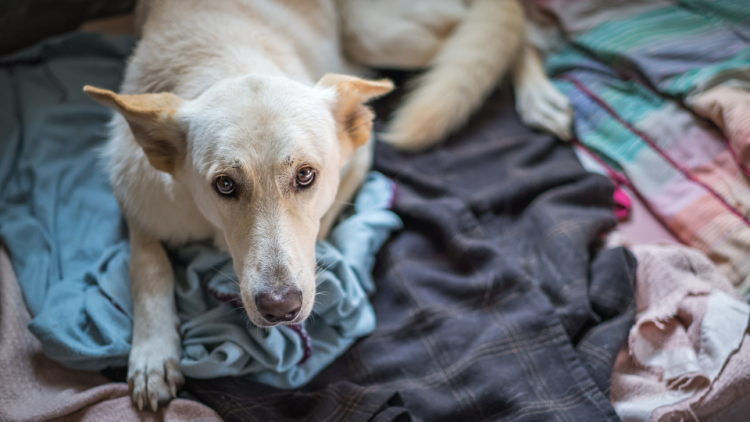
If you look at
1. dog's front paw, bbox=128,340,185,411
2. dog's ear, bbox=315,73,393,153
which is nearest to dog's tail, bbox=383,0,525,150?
dog's ear, bbox=315,73,393,153

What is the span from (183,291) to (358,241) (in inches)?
25.8

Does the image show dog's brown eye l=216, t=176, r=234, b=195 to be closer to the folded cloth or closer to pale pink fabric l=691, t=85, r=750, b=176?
the folded cloth

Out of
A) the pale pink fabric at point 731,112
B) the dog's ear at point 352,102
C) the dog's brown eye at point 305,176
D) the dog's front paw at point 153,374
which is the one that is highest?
the pale pink fabric at point 731,112

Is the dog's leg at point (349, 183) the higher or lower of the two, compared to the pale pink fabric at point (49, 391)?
higher

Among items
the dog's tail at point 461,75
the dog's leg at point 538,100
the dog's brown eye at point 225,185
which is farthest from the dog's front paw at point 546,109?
the dog's brown eye at point 225,185

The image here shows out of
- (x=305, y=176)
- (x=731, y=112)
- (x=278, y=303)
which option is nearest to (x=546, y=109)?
(x=731, y=112)

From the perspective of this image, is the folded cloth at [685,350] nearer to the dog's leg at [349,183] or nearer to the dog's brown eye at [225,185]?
the dog's leg at [349,183]

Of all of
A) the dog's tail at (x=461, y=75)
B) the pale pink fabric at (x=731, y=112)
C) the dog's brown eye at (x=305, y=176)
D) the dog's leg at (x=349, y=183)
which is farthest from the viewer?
the dog's tail at (x=461, y=75)

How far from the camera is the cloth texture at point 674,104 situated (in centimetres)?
172

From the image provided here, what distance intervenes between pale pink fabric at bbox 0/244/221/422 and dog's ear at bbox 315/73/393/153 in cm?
100

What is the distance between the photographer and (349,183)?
1944 millimetres

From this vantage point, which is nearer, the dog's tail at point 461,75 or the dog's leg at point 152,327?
the dog's leg at point 152,327

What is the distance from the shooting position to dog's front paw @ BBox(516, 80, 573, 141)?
2271 millimetres

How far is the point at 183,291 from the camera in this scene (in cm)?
168
